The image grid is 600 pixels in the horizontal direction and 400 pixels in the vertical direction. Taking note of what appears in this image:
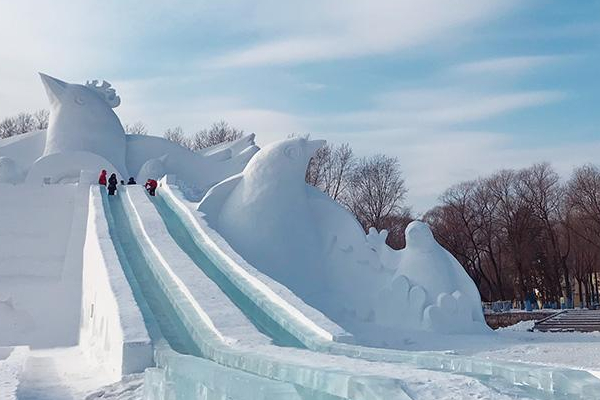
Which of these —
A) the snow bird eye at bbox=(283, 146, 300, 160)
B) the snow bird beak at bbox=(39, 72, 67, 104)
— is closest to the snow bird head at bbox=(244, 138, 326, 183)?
the snow bird eye at bbox=(283, 146, 300, 160)

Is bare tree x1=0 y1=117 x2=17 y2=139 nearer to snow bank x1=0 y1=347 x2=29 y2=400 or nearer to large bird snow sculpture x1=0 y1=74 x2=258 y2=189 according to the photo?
large bird snow sculpture x1=0 y1=74 x2=258 y2=189

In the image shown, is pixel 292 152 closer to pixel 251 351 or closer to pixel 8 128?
pixel 251 351

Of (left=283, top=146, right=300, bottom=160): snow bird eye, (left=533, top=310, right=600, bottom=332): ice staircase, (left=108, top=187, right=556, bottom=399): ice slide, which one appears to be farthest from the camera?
(left=533, top=310, right=600, bottom=332): ice staircase

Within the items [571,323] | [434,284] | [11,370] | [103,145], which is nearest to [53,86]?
[103,145]

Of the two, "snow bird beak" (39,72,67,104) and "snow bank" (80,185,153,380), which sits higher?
"snow bird beak" (39,72,67,104)

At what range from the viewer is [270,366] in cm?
454

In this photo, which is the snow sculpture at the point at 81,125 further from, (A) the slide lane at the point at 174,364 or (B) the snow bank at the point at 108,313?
(A) the slide lane at the point at 174,364

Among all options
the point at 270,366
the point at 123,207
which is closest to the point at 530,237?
the point at 123,207

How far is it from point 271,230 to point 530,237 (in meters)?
Result: 22.6

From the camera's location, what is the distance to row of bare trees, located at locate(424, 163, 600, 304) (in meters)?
31.5

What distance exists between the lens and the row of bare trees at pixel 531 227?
31.5 m

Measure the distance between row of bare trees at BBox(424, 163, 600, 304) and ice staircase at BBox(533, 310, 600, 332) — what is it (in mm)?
8115

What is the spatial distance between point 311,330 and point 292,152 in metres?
6.55

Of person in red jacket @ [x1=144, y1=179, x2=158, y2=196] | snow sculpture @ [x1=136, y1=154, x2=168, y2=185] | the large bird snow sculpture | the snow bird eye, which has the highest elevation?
the large bird snow sculpture
